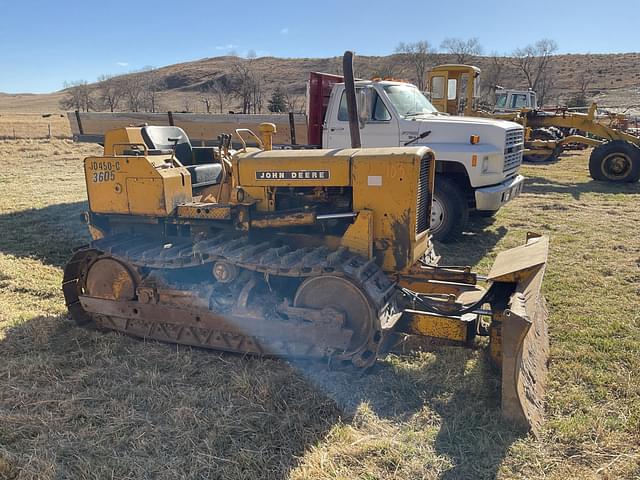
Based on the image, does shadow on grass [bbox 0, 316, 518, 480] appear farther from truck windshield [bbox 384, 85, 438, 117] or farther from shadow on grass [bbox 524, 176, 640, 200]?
shadow on grass [bbox 524, 176, 640, 200]

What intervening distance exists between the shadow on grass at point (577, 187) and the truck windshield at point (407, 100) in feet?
18.5

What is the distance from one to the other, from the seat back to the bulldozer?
0.37 meters

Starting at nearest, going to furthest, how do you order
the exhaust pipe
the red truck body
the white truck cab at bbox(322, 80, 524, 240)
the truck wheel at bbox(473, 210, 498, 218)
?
1. the exhaust pipe
2. the white truck cab at bbox(322, 80, 524, 240)
3. the red truck body
4. the truck wheel at bbox(473, 210, 498, 218)

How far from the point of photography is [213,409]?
3820mm

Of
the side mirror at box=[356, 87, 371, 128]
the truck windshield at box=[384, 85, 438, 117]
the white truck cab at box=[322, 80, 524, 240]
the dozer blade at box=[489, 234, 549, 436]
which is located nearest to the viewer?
the dozer blade at box=[489, 234, 549, 436]

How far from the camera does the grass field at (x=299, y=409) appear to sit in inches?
128

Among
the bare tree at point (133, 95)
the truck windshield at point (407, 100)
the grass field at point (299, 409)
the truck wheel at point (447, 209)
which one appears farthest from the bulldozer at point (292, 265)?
the bare tree at point (133, 95)

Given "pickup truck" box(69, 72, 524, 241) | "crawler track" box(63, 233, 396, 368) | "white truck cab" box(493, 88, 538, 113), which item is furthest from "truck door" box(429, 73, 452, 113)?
"white truck cab" box(493, 88, 538, 113)

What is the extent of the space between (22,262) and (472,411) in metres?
6.54

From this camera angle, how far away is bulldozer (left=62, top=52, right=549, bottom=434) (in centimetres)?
424

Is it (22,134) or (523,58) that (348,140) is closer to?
(22,134)

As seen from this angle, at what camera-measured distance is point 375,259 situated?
4.55m

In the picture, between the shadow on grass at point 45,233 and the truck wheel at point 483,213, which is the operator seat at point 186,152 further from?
the truck wheel at point 483,213

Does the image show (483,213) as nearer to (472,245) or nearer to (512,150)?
(512,150)
